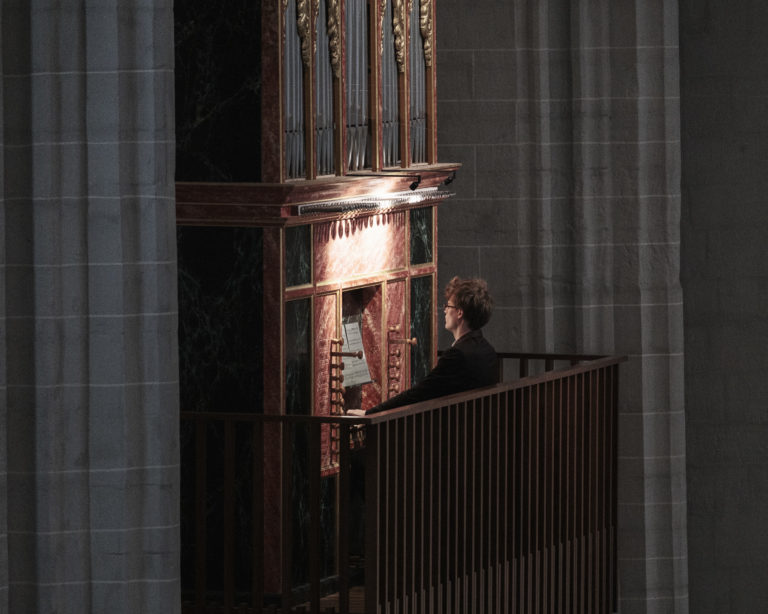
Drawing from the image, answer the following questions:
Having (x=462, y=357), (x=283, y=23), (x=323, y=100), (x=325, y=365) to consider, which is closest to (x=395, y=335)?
(x=325, y=365)

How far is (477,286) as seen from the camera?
10.2 m

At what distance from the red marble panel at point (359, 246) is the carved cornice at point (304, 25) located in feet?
2.76

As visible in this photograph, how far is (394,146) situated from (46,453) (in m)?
4.27

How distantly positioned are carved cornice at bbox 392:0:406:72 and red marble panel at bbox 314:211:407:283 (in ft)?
2.68

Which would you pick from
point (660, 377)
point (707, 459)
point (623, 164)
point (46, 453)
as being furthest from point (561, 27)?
point (46, 453)

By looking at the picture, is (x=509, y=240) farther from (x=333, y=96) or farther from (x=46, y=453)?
(x=46, y=453)

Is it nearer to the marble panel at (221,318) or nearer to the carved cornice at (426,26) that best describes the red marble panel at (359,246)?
the marble panel at (221,318)

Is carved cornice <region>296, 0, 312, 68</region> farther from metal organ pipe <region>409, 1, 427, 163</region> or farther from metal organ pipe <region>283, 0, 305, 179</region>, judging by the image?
metal organ pipe <region>409, 1, 427, 163</region>

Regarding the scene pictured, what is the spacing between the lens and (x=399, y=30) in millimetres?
11188

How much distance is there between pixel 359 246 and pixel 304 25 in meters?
1.35

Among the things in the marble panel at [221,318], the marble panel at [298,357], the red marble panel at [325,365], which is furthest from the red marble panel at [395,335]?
the marble panel at [221,318]

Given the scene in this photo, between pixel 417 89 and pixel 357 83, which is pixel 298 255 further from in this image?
pixel 417 89

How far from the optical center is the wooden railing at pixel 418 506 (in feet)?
29.7

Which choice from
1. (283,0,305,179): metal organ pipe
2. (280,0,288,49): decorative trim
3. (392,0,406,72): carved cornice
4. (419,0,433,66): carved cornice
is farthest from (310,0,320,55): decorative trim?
(419,0,433,66): carved cornice
